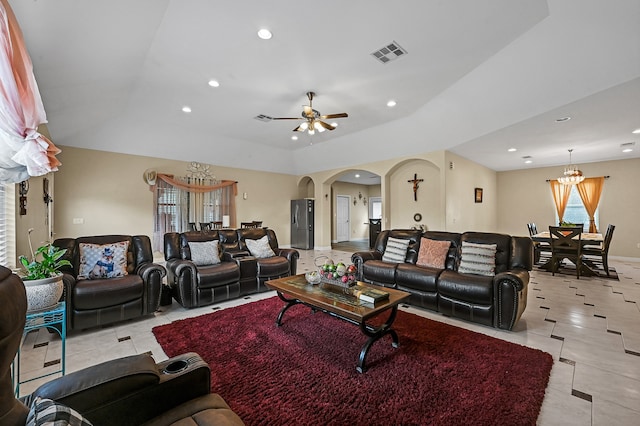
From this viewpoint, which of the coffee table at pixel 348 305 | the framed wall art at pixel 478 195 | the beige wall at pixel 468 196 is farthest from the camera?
the framed wall art at pixel 478 195

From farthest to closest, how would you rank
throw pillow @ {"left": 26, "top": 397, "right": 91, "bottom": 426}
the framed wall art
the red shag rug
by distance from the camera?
the framed wall art → the red shag rug → throw pillow @ {"left": 26, "top": 397, "right": 91, "bottom": 426}

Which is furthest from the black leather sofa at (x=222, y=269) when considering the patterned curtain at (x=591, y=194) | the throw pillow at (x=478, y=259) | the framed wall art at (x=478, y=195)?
the patterned curtain at (x=591, y=194)

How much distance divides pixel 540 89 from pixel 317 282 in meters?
3.82

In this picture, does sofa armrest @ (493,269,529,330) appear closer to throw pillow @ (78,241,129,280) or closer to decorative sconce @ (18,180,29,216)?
throw pillow @ (78,241,129,280)

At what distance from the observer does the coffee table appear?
2129mm

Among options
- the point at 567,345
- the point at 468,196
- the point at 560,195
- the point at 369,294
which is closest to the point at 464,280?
the point at 567,345

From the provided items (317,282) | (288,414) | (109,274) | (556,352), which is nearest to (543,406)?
(556,352)

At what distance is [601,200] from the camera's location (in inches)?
282

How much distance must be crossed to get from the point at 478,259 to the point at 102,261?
178 inches

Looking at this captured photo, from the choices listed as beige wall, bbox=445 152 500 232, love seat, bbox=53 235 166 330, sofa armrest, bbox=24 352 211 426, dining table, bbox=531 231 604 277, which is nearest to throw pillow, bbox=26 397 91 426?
sofa armrest, bbox=24 352 211 426

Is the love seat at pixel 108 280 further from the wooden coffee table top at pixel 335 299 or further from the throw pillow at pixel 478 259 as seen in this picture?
the throw pillow at pixel 478 259

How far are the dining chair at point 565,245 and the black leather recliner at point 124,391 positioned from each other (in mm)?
6484

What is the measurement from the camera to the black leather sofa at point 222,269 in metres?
3.43

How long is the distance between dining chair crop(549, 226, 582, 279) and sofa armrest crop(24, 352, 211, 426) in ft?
21.5
